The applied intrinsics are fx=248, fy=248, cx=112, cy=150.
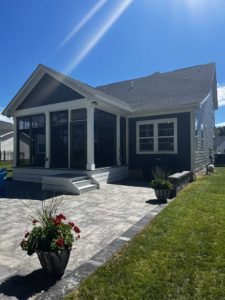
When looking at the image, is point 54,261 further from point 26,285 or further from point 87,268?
point 87,268

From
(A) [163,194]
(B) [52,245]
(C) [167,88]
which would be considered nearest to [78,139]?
(A) [163,194]

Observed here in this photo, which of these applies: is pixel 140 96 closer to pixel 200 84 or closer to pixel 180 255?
pixel 200 84

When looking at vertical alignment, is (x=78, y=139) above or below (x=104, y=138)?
below

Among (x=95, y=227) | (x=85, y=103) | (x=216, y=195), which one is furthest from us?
(x=85, y=103)

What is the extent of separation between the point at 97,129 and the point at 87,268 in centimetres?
882

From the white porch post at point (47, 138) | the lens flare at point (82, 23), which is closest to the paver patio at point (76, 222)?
the white porch post at point (47, 138)

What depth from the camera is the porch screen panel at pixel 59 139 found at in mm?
11719

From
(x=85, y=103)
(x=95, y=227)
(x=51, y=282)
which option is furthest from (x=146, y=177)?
(x=51, y=282)

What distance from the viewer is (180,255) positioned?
140 inches

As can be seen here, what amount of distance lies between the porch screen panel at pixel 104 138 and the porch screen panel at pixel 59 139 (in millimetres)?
1427

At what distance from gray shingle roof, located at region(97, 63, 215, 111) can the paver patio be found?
18.0ft

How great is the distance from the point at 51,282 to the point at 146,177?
408 inches

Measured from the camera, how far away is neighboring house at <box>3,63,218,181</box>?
36.7ft

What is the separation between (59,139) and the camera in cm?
1197
